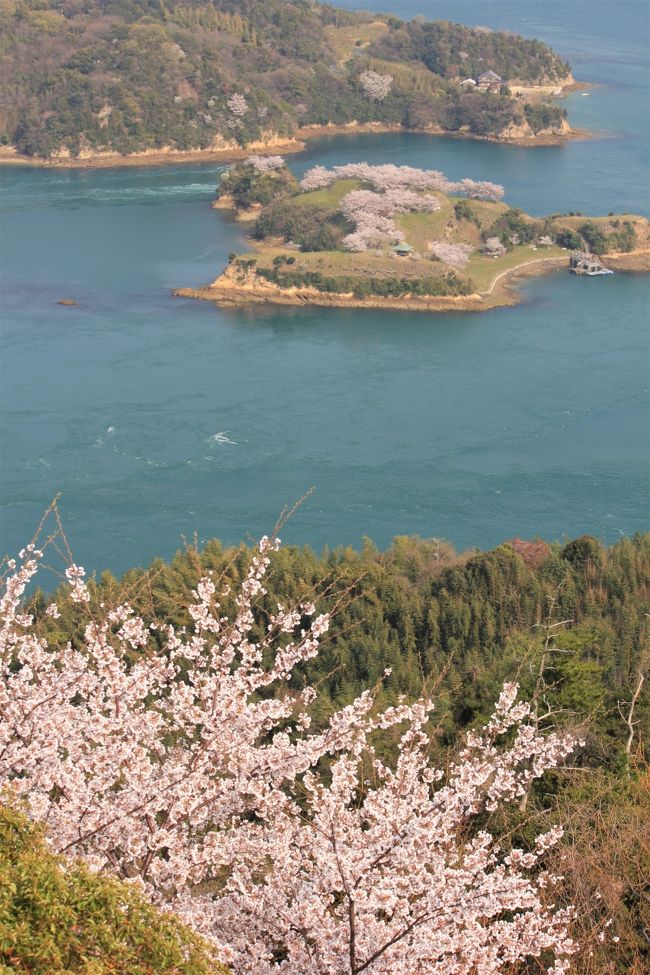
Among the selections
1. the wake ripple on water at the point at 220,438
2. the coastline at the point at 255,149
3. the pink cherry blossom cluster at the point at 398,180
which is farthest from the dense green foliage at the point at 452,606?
the coastline at the point at 255,149

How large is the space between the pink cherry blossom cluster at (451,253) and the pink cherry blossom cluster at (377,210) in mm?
1143

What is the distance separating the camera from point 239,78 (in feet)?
186

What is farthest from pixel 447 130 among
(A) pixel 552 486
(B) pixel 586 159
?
(A) pixel 552 486

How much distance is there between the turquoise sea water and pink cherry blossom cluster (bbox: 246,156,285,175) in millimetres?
3605

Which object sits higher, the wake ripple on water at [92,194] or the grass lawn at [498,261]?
the wake ripple on water at [92,194]

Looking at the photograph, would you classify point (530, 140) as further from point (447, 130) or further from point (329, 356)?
point (329, 356)

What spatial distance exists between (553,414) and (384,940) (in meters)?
21.4

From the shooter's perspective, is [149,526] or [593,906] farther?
[149,526]

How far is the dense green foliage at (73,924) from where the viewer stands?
3389 mm

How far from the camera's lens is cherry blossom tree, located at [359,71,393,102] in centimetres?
5759

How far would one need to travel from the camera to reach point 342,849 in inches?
175

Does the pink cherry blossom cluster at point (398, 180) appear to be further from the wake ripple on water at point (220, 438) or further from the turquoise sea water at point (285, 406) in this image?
the wake ripple on water at point (220, 438)

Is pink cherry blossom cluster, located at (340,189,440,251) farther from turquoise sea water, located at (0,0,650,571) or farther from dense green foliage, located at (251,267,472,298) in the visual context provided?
turquoise sea water, located at (0,0,650,571)

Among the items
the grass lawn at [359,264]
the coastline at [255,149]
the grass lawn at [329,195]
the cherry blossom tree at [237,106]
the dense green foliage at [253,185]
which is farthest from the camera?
the cherry blossom tree at [237,106]
